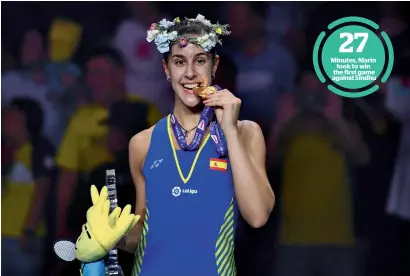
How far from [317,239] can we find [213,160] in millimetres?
1290

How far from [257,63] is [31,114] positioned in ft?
4.16

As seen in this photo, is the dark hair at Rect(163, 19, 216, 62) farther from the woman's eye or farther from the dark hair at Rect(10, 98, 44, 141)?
the dark hair at Rect(10, 98, 44, 141)

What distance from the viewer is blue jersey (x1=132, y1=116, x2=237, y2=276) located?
2867 millimetres

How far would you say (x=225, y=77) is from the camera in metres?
3.93

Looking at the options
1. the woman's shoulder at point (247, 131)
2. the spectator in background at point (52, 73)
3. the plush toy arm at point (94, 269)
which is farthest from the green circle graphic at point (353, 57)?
the plush toy arm at point (94, 269)

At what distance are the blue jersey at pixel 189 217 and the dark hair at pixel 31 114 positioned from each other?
121 centimetres

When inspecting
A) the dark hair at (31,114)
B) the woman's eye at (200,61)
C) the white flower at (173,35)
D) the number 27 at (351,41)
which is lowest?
the dark hair at (31,114)

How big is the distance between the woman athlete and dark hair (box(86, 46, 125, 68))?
3.03 ft

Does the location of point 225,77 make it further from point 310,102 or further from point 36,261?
point 36,261

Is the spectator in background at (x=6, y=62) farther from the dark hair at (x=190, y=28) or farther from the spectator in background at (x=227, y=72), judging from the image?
the dark hair at (x=190, y=28)

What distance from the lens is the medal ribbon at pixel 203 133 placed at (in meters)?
2.92

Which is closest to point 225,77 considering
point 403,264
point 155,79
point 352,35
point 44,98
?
point 155,79

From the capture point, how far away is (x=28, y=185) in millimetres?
3986

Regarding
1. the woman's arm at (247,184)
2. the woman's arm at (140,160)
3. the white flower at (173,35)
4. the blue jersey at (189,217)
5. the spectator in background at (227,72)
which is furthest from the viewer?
the spectator in background at (227,72)
